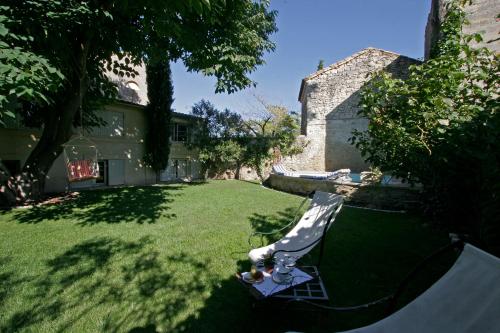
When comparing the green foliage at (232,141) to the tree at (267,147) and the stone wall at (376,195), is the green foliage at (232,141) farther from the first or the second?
the stone wall at (376,195)

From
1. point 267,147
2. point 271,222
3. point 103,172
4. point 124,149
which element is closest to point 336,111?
point 267,147

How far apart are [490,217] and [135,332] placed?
348cm

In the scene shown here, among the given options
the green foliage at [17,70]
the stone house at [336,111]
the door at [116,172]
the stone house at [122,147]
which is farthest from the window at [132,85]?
the green foliage at [17,70]

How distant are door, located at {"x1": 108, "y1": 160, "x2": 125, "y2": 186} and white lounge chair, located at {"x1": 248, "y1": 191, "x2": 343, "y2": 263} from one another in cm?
1302

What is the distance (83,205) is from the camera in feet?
27.7

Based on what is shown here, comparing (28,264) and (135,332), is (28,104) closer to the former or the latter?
(28,264)

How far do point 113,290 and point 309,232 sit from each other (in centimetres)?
284

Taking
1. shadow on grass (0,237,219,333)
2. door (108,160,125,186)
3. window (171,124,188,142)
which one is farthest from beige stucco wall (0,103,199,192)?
shadow on grass (0,237,219,333)

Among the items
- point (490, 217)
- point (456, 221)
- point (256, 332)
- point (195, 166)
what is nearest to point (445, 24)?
point (456, 221)

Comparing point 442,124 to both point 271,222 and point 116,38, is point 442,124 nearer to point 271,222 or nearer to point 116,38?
point 271,222

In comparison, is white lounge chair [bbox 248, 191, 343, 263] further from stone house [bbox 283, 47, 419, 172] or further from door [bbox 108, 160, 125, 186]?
stone house [bbox 283, 47, 419, 172]

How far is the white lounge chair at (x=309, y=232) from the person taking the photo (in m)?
3.53

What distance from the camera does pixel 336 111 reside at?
56.3ft

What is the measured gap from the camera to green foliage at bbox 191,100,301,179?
1744 cm
